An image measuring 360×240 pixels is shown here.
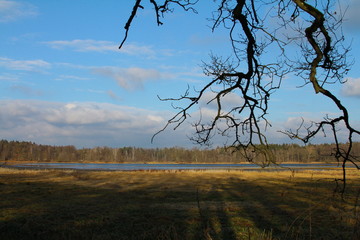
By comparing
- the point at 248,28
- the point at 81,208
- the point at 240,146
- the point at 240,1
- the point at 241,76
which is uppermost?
the point at 240,1

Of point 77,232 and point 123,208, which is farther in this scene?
point 123,208

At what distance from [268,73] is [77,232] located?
8864mm

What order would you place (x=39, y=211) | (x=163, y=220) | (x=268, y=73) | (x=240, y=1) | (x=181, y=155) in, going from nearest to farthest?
1. (x=240, y=1)
2. (x=268, y=73)
3. (x=163, y=220)
4. (x=39, y=211)
5. (x=181, y=155)

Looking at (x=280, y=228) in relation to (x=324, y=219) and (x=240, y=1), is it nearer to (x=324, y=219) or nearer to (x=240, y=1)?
(x=324, y=219)

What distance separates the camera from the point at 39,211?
14305 millimetres

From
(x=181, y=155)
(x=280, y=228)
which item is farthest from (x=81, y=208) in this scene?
(x=181, y=155)

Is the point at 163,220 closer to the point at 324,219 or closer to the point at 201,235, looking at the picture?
the point at 201,235

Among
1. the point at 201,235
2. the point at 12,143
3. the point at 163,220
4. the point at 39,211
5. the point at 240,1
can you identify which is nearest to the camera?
the point at 240,1

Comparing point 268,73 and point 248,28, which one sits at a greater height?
point 248,28

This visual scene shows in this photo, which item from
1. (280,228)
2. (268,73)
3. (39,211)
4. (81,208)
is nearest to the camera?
(268,73)

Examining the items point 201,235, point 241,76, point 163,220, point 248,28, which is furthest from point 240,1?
point 163,220

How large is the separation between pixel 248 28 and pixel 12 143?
175m

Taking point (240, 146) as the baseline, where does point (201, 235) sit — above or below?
below

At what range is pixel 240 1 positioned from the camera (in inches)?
132
